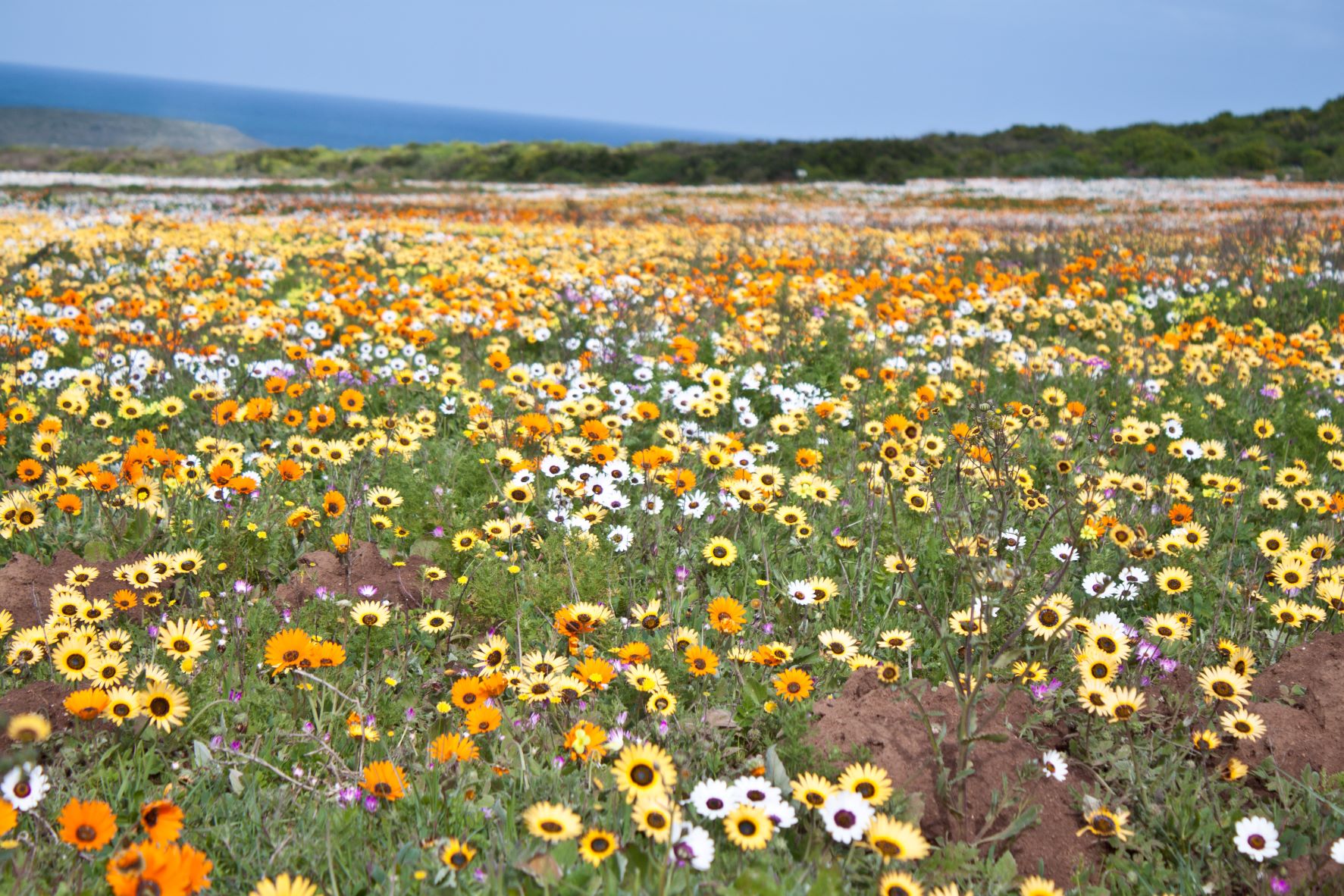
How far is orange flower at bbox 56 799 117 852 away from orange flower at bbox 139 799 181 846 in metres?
0.11

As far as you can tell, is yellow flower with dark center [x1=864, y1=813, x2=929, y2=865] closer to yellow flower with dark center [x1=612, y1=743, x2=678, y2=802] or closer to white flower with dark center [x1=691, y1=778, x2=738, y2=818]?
white flower with dark center [x1=691, y1=778, x2=738, y2=818]

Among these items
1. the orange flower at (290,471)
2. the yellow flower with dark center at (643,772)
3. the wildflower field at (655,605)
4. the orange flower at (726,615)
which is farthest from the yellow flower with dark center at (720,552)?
the orange flower at (290,471)

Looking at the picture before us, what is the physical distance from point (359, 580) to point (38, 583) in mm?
1087

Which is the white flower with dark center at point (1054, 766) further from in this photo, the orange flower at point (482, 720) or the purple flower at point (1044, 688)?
the orange flower at point (482, 720)

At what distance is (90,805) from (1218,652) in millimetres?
3358

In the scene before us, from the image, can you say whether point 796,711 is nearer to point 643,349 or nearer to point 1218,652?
point 1218,652

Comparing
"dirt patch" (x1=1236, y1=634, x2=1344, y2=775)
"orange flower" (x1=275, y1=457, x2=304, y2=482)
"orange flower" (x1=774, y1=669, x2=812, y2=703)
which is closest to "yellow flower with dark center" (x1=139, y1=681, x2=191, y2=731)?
"orange flower" (x1=275, y1=457, x2=304, y2=482)

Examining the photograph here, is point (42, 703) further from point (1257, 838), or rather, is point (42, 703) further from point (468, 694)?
point (1257, 838)

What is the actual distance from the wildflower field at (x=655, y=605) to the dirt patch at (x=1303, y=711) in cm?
1

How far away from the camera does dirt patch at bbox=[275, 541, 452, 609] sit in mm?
3244

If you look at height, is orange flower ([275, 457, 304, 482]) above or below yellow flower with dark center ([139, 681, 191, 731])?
above

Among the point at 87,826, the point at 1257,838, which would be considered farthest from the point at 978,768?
the point at 87,826

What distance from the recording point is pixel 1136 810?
8.02 ft

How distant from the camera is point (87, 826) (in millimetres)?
1675
